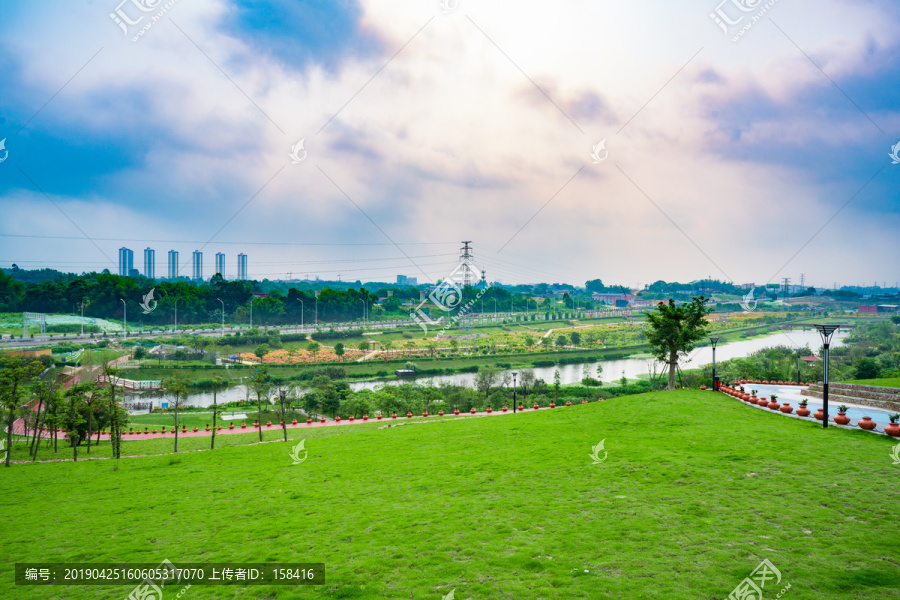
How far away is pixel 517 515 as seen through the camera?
6574 mm

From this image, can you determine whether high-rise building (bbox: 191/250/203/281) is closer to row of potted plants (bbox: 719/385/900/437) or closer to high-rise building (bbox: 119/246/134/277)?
high-rise building (bbox: 119/246/134/277)

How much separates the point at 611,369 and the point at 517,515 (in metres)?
47.7

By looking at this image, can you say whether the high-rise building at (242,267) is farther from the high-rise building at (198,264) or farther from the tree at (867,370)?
the tree at (867,370)

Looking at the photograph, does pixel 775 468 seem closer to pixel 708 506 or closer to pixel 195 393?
pixel 708 506

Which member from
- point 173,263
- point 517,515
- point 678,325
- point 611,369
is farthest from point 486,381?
point 173,263

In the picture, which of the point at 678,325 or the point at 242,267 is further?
the point at 242,267

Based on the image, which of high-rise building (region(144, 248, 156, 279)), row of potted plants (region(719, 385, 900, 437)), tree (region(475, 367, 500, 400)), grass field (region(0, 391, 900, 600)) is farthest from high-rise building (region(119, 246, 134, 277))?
row of potted plants (region(719, 385, 900, 437))

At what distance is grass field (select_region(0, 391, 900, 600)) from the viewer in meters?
4.77

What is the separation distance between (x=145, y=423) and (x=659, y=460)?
29.7 meters

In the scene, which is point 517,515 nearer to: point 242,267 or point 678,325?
point 678,325

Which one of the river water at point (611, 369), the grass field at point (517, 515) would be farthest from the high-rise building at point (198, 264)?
the grass field at point (517, 515)

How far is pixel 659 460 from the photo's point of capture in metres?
8.68

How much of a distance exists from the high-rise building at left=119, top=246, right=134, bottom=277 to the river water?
51.1m

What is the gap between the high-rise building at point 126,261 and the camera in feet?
262
